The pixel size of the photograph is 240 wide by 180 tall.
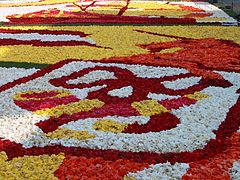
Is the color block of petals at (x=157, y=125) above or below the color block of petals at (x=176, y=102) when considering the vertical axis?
below

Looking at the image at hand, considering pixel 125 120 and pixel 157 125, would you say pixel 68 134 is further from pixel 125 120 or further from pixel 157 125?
Answer: pixel 157 125

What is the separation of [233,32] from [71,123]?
6.32 meters

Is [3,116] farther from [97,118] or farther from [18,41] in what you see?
[18,41]

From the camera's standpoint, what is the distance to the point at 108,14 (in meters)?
14.4

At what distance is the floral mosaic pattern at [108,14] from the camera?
12688 millimetres

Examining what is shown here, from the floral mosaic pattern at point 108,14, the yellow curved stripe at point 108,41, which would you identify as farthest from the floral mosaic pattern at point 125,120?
the floral mosaic pattern at point 108,14

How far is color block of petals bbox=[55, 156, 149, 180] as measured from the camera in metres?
3.85

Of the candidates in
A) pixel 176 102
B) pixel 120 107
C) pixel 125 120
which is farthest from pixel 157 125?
pixel 176 102

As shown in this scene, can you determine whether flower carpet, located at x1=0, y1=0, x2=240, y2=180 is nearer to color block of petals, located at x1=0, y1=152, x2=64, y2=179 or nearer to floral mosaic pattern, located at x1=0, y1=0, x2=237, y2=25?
color block of petals, located at x1=0, y1=152, x2=64, y2=179

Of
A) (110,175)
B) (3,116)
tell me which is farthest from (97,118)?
(110,175)

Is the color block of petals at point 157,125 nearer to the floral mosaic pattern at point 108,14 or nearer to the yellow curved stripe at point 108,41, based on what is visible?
the yellow curved stripe at point 108,41

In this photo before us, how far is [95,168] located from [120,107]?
152cm

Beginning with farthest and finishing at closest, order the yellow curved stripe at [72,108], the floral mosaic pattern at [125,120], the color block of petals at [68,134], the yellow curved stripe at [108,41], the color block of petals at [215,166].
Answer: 1. the yellow curved stripe at [108,41]
2. the yellow curved stripe at [72,108]
3. the color block of petals at [68,134]
4. the floral mosaic pattern at [125,120]
5. the color block of petals at [215,166]

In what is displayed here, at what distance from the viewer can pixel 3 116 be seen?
5.18 metres
